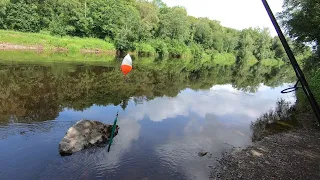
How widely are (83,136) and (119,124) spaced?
12.3 feet

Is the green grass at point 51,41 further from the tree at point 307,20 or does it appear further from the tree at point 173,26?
the tree at point 307,20

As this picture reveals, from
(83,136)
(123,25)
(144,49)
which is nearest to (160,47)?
(144,49)

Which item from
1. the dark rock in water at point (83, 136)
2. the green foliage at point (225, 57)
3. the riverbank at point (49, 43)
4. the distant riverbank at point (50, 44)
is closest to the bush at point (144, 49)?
the distant riverbank at point (50, 44)

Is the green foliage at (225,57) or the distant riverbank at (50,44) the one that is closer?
the distant riverbank at (50,44)

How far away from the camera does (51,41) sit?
176 feet

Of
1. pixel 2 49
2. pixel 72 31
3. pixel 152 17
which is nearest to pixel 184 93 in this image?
pixel 2 49

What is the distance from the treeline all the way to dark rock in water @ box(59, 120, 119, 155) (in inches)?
1181

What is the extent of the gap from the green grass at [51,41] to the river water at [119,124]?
22.8 metres

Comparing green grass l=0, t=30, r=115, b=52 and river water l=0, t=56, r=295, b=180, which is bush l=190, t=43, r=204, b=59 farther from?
→ river water l=0, t=56, r=295, b=180

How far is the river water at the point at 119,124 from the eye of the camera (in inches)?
394

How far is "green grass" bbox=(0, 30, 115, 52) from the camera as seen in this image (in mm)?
47878

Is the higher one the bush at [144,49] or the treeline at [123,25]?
the treeline at [123,25]

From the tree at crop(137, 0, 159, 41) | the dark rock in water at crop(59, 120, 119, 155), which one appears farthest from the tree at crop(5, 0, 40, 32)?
the dark rock in water at crop(59, 120, 119, 155)

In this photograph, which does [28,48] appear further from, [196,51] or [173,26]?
[196,51]
